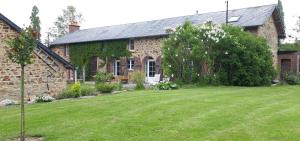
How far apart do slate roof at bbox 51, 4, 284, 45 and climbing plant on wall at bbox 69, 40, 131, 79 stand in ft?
1.47

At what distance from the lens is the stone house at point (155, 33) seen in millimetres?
27266

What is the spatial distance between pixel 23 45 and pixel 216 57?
52.8 ft

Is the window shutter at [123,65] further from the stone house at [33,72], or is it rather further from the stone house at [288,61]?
the stone house at [33,72]

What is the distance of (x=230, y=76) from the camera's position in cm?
2264

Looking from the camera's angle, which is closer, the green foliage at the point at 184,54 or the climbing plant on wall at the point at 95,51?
the green foliage at the point at 184,54

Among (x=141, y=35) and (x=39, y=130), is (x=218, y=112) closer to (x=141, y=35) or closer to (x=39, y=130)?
(x=39, y=130)

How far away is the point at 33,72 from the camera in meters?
17.8

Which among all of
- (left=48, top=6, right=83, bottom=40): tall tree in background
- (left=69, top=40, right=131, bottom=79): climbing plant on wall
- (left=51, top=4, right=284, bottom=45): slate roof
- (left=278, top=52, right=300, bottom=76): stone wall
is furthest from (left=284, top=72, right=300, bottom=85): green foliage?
(left=48, top=6, right=83, bottom=40): tall tree in background

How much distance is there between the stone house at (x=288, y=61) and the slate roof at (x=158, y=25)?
465cm

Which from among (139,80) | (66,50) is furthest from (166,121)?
(66,50)

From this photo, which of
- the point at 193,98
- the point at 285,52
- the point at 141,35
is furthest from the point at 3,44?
the point at 285,52

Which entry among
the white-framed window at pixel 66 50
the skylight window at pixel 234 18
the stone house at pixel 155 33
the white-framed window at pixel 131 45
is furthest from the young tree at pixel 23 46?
the white-framed window at pixel 66 50

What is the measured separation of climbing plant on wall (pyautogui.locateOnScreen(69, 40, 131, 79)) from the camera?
107 feet

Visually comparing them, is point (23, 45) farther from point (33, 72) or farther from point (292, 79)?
point (292, 79)
